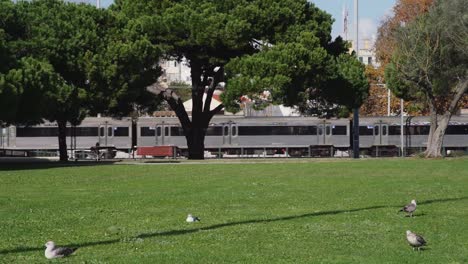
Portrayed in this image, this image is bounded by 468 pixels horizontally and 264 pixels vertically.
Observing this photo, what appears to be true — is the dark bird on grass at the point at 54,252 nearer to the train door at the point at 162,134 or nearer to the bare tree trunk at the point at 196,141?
the bare tree trunk at the point at 196,141

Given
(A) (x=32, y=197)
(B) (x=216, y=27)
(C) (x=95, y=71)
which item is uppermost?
(B) (x=216, y=27)

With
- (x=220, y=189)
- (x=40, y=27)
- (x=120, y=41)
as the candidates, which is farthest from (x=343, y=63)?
(x=220, y=189)

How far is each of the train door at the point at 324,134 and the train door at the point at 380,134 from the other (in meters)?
3.97

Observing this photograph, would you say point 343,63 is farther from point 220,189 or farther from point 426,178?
point 220,189

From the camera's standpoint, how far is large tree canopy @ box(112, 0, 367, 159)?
140 feet

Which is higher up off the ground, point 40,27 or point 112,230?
point 40,27

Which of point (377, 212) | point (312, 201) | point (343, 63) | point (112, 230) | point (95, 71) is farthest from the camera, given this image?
point (343, 63)

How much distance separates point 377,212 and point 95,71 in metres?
27.6

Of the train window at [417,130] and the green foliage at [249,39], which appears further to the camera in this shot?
the train window at [417,130]

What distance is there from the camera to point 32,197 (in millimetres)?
20234

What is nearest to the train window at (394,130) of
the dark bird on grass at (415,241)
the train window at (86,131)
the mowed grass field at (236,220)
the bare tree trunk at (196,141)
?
the bare tree trunk at (196,141)

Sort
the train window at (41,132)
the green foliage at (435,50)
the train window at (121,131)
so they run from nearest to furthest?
the green foliage at (435,50) < the train window at (121,131) < the train window at (41,132)

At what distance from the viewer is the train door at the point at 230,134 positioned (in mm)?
67875

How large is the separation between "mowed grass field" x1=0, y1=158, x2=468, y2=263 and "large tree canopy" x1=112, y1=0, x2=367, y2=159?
653 inches
